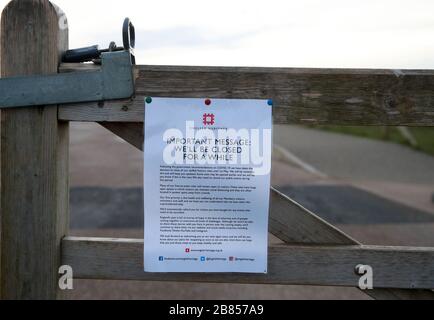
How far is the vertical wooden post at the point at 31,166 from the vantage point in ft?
7.52

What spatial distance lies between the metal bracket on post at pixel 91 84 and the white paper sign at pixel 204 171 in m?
0.14

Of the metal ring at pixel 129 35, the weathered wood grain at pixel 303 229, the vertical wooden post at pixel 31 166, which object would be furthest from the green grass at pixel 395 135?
the vertical wooden post at pixel 31 166

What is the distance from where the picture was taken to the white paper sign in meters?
2.26

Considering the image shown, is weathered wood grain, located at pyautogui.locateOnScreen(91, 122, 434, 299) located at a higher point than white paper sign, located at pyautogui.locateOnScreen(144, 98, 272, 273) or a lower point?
lower

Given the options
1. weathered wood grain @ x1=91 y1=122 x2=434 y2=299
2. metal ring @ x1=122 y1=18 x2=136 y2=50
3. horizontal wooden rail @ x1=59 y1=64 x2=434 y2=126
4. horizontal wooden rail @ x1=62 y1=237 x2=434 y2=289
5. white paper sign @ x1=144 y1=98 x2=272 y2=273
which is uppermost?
metal ring @ x1=122 y1=18 x2=136 y2=50

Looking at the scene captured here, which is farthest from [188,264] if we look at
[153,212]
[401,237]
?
[401,237]

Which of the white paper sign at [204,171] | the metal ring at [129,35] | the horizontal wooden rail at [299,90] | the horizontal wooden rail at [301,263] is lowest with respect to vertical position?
the horizontal wooden rail at [301,263]

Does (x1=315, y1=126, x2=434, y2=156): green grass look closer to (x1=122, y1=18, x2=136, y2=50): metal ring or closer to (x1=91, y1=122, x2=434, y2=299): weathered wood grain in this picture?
(x1=91, y1=122, x2=434, y2=299): weathered wood grain

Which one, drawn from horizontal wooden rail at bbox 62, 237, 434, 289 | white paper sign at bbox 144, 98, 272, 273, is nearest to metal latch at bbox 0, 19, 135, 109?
white paper sign at bbox 144, 98, 272, 273

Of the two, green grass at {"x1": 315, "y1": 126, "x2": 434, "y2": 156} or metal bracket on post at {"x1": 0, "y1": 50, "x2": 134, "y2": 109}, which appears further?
green grass at {"x1": 315, "y1": 126, "x2": 434, "y2": 156}

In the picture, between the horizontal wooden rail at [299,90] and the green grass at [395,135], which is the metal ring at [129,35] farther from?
the green grass at [395,135]

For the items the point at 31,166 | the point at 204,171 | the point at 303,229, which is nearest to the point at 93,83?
the point at 31,166

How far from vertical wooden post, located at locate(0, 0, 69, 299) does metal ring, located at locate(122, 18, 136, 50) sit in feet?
0.93
